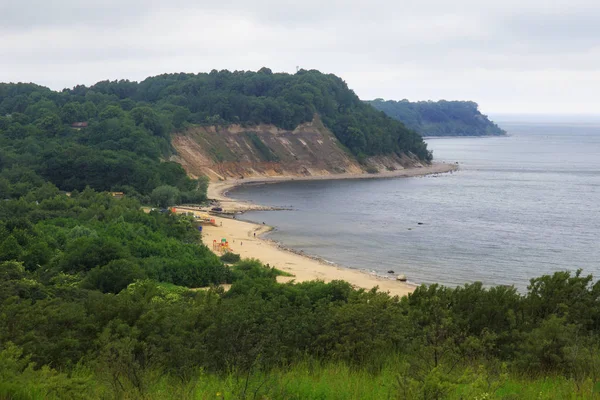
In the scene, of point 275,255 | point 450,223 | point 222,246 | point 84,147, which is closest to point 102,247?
point 222,246

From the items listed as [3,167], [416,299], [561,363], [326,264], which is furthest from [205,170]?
[561,363]

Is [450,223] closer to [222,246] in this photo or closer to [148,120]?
[222,246]

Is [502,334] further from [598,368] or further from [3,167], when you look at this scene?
[3,167]

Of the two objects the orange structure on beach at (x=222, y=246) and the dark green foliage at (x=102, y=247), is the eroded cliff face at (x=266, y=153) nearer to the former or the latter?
the orange structure on beach at (x=222, y=246)

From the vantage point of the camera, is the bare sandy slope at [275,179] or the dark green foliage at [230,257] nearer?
the dark green foliage at [230,257]

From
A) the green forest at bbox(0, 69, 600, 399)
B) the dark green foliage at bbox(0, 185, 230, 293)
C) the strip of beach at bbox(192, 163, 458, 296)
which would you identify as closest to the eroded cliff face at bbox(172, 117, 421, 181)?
the strip of beach at bbox(192, 163, 458, 296)

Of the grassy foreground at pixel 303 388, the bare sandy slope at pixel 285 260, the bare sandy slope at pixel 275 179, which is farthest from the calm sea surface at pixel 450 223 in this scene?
the grassy foreground at pixel 303 388
